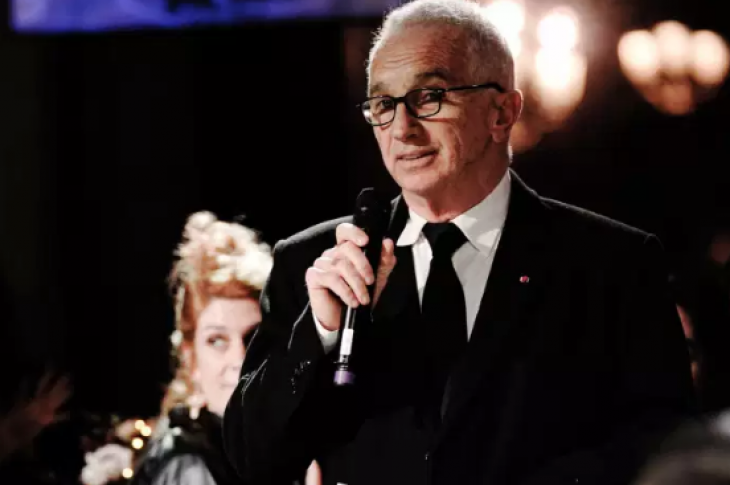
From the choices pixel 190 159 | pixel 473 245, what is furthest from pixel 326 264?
pixel 190 159

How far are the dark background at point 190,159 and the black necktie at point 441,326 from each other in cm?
95

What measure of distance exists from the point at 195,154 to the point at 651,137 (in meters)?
1.54

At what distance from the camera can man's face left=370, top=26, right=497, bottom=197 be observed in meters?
1.88

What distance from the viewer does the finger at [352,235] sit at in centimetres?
155

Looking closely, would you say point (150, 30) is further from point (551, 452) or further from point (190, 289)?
point (551, 452)

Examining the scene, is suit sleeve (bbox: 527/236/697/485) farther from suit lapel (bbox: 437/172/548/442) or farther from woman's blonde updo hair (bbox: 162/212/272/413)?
woman's blonde updo hair (bbox: 162/212/272/413)

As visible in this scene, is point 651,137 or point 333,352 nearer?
point 333,352

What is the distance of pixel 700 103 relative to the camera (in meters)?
2.71

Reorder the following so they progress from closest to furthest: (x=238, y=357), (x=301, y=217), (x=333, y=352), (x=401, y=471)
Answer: (x=333, y=352) < (x=401, y=471) < (x=238, y=357) < (x=301, y=217)

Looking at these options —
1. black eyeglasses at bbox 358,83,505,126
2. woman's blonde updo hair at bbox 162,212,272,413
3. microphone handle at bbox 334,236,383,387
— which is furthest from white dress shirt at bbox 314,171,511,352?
woman's blonde updo hair at bbox 162,212,272,413

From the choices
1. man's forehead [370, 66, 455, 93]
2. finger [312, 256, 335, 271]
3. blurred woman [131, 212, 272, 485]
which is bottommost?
blurred woman [131, 212, 272, 485]

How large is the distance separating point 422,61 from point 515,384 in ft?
2.26

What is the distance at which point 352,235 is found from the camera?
156 cm

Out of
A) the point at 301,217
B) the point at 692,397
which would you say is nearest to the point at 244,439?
the point at 692,397
